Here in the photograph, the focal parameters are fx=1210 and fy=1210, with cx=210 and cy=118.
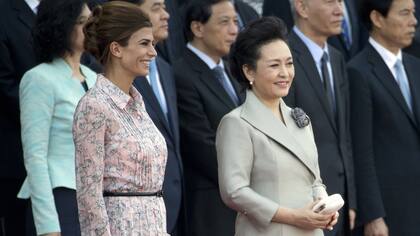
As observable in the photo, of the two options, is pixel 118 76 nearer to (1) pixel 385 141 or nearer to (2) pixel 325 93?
(2) pixel 325 93

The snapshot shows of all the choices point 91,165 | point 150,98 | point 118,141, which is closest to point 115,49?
point 118,141

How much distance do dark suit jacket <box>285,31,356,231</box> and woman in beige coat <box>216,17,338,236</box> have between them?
1390 mm

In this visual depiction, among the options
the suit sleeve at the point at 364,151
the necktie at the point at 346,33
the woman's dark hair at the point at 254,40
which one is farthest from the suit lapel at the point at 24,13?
the necktie at the point at 346,33

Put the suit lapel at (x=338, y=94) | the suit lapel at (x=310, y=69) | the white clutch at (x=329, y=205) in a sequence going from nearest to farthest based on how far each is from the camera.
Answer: the white clutch at (x=329, y=205) → the suit lapel at (x=310, y=69) → the suit lapel at (x=338, y=94)

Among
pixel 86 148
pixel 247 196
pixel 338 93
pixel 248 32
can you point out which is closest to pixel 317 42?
pixel 338 93

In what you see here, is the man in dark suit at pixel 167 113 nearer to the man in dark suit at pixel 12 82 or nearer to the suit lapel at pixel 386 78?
the man in dark suit at pixel 12 82

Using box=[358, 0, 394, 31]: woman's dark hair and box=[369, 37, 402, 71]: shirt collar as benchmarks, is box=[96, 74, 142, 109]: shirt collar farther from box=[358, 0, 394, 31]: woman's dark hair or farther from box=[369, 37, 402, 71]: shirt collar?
box=[358, 0, 394, 31]: woman's dark hair

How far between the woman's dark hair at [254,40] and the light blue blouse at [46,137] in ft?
3.12

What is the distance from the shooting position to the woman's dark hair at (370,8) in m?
8.61

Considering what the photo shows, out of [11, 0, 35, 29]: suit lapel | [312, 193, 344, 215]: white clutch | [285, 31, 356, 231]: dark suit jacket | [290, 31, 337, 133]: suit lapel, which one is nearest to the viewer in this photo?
[312, 193, 344, 215]: white clutch

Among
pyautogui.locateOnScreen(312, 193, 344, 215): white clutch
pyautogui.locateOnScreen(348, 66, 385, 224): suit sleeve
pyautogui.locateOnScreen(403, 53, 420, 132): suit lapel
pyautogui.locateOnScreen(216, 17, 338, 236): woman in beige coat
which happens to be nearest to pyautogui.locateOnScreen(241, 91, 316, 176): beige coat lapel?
pyautogui.locateOnScreen(216, 17, 338, 236): woman in beige coat

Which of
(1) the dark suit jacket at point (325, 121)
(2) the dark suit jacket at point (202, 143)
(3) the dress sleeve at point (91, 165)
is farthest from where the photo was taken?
(1) the dark suit jacket at point (325, 121)

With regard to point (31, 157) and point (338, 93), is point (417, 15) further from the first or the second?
point (31, 157)

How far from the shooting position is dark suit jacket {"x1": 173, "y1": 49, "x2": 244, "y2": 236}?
7.50 m
